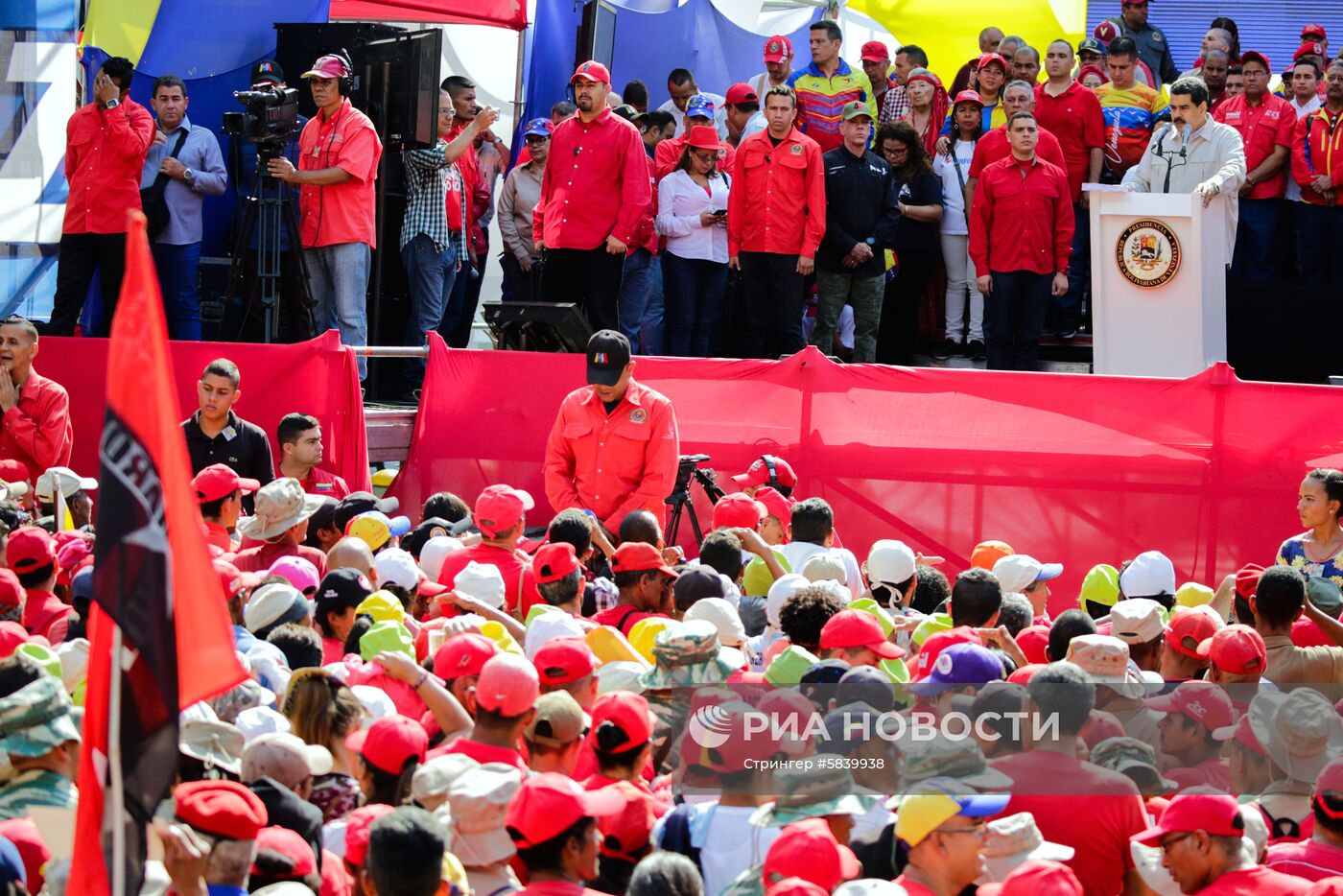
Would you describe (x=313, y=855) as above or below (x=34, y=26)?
below

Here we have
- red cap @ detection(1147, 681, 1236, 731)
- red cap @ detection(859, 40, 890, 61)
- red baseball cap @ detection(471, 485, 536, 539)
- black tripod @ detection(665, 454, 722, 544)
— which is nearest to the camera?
red cap @ detection(1147, 681, 1236, 731)

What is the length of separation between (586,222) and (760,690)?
26.0 ft

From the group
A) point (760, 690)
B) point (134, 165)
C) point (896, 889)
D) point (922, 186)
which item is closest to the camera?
point (896, 889)

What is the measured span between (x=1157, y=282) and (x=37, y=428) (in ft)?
23.7

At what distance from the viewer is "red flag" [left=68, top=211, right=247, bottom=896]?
3.49m

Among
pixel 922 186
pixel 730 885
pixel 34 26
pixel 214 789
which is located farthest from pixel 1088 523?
pixel 34 26

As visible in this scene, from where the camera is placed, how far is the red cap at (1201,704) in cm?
602

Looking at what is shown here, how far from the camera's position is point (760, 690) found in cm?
571

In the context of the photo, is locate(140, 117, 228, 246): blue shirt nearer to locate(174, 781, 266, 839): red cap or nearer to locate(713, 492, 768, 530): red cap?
locate(713, 492, 768, 530): red cap

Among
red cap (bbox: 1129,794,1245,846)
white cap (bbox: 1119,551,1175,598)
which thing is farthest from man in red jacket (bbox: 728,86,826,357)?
red cap (bbox: 1129,794,1245,846)

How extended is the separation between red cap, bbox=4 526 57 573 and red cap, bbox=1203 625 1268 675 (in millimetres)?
4472

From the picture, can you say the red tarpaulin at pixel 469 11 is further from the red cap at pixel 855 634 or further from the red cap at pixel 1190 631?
the red cap at pixel 855 634

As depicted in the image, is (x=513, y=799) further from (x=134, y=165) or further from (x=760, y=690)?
(x=134, y=165)

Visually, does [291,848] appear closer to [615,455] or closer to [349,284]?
[615,455]
